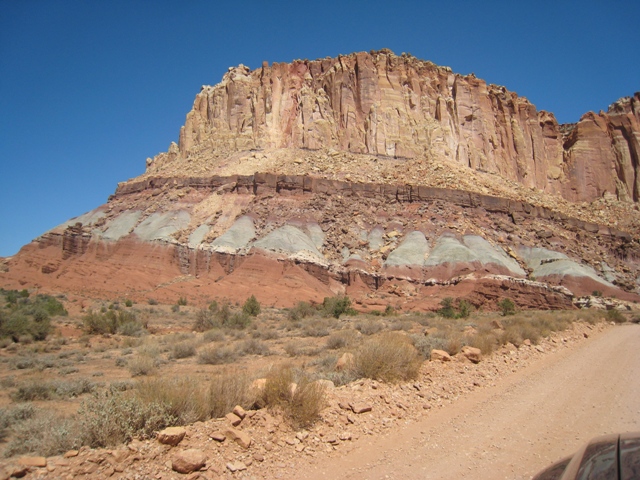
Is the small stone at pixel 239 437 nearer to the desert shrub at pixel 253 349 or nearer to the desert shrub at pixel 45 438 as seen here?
the desert shrub at pixel 45 438

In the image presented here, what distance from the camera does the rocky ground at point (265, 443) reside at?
4320 millimetres

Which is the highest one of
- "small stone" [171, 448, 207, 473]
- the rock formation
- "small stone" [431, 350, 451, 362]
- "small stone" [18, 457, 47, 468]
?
the rock formation

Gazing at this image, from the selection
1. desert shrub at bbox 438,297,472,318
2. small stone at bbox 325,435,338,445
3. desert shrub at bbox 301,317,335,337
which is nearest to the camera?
small stone at bbox 325,435,338,445

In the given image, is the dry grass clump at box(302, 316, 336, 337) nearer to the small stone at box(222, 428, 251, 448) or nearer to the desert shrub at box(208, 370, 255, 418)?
the desert shrub at box(208, 370, 255, 418)

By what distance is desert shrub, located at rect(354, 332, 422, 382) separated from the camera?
25.6 ft

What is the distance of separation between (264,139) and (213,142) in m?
9.20

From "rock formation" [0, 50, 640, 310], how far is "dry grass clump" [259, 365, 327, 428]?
29521 mm

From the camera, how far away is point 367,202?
52719mm

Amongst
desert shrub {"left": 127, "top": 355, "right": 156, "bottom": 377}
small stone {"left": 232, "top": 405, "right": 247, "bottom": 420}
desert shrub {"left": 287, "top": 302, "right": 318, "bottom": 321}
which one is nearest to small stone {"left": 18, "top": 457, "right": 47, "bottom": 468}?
small stone {"left": 232, "top": 405, "right": 247, "bottom": 420}

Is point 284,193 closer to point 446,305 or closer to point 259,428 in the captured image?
point 446,305

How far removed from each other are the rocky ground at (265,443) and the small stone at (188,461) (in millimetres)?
10

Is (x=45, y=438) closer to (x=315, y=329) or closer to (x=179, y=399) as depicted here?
(x=179, y=399)

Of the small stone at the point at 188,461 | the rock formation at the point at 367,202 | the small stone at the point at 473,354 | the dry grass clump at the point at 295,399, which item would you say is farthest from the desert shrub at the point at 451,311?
the small stone at the point at 188,461

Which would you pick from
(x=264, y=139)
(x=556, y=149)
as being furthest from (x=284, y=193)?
(x=556, y=149)
